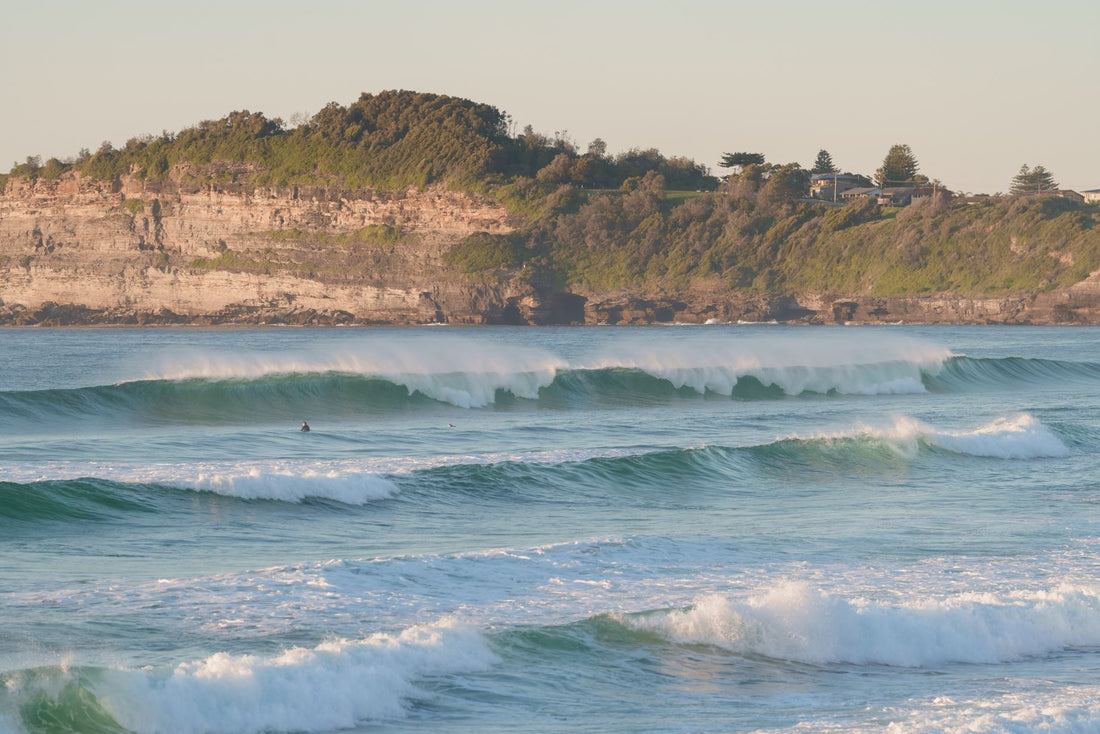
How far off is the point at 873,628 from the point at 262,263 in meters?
95.2

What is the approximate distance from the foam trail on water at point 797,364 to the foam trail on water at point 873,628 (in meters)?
25.6

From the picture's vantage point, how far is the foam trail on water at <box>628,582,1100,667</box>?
29.6 feet

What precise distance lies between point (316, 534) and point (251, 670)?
566 cm

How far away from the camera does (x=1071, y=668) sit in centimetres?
870

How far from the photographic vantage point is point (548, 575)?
10.8m

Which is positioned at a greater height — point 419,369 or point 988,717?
point 419,369

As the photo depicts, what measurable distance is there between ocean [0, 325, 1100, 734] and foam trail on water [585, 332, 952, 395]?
32.6 feet

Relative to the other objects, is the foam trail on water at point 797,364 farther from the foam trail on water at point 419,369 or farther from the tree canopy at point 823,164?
the tree canopy at point 823,164

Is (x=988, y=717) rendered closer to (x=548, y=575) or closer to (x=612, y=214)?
(x=548, y=575)

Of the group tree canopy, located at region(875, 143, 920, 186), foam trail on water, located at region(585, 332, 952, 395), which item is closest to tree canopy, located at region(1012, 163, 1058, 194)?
tree canopy, located at region(875, 143, 920, 186)

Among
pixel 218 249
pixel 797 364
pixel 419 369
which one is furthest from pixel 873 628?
pixel 218 249

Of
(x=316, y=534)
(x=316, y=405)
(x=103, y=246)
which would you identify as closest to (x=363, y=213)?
(x=103, y=246)

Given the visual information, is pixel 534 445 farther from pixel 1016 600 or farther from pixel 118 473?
pixel 1016 600

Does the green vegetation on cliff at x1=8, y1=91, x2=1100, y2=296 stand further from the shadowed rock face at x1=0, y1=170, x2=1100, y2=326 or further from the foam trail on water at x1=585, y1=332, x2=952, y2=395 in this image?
the foam trail on water at x1=585, y1=332, x2=952, y2=395
